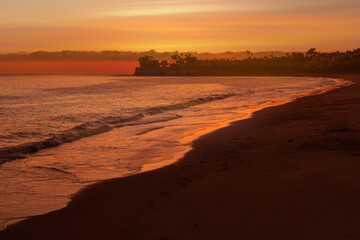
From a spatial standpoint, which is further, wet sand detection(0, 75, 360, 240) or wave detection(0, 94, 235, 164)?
wave detection(0, 94, 235, 164)

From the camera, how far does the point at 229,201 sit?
229 inches

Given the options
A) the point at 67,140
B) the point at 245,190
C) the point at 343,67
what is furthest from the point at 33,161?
the point at 343,67

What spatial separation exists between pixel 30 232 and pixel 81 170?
4001 millimetres

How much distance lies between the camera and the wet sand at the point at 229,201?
15.5 ft

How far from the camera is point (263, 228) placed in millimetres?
4656

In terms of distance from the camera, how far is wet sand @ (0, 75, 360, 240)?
15.5ft

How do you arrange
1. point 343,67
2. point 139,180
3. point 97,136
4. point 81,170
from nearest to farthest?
point 139,180 < point 81,170 < point 97,136 < point 343,67

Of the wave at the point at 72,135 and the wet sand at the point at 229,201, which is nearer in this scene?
the wet sand at the point at 229,201

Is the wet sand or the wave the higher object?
the wet sand

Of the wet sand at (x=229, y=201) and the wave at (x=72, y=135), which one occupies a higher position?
the wet sand at (x=229, y=201)

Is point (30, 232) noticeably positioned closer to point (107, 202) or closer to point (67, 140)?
point (107, 202)

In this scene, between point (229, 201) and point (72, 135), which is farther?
point (72, 135)

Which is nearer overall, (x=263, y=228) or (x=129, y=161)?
(x=263, y=228)

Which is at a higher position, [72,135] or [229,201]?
[229,201]
